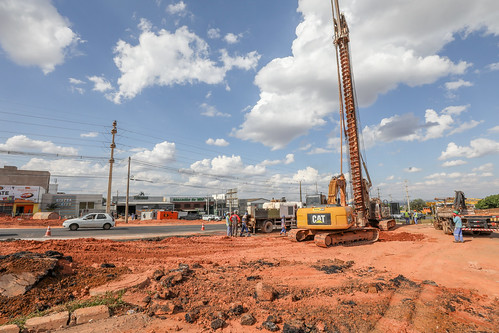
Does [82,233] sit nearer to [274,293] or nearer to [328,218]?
[328,218]

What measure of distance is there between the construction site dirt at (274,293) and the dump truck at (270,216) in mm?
13053

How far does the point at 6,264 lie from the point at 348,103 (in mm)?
19631

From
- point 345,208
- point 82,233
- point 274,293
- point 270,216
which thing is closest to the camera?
point 274,293

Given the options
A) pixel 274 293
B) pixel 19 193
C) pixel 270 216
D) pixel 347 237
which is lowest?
pixel 274 293

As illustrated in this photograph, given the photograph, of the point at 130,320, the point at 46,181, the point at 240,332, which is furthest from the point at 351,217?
the point at 46,181

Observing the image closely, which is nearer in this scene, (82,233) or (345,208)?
(345,208)

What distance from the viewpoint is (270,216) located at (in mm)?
23594

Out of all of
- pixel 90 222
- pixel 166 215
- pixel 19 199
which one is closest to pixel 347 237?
pixel 90 222

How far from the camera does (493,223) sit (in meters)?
15.2

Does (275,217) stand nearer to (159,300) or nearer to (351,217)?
(351,217)

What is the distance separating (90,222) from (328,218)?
75.5 ft

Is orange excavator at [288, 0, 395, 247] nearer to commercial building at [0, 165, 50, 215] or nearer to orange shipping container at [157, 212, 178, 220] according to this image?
orange shipping container at [157, 212, 178, 220]

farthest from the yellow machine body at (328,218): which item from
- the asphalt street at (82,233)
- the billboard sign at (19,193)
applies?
the billboard sign at (19,193)

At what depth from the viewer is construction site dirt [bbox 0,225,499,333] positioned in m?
4.71
